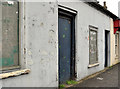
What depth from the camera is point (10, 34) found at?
349 centimetres

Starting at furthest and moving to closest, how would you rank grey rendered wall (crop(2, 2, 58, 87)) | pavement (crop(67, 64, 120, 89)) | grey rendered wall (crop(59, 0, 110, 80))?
1. grey rendered wall (crop(59, 0, 110, 80))
2. pavement (crop(67, 64, 120, 89))
3. grey rendered wall (crop(2, 2, 58, 87))

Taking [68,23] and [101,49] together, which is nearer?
[68,23]

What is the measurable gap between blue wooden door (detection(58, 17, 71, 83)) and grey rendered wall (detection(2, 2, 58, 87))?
667 millimetres

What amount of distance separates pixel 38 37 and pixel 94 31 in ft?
15.3

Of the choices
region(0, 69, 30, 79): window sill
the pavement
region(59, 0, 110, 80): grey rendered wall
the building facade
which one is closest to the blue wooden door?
the building facade

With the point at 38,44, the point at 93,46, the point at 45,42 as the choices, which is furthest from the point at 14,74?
the point at 93,46

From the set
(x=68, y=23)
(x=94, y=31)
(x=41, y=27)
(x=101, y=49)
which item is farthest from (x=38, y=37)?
(x=101, y=49)

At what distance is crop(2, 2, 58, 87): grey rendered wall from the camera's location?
364 cm

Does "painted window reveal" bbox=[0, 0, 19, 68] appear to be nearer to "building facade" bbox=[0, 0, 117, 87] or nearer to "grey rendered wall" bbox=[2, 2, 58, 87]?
"building facade" bbox=[0, 0, 117, 87]

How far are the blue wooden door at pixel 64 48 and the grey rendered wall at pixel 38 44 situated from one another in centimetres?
67

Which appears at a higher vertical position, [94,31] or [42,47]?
[94,31]

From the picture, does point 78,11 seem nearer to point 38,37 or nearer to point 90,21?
point 90,21

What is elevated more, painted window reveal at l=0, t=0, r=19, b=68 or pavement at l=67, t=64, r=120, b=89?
painted window reveal at l=0, t=0, r=19, b=68

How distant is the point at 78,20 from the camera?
6.12 meters
